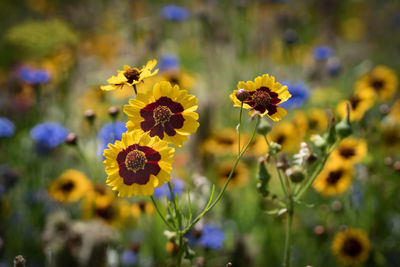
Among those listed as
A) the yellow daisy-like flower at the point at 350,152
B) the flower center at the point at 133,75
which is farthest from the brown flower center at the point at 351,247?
the flower center at the point at 133,75

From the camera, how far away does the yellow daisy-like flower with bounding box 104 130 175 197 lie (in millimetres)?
899

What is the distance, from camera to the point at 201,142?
10.0 ft

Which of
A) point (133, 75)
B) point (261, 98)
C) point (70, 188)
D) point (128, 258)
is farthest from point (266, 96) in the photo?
point (70, 188)

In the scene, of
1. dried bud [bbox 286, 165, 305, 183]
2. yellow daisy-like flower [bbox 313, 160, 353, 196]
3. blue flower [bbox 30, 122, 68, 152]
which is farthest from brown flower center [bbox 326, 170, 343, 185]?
blue flower [bbox 30, 122, 68, 152]

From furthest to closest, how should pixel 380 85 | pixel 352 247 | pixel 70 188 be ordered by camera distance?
1. pixel 380 85
2. pixel 70 188
3. pixel 352 247

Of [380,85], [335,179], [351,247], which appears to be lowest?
[351,247]

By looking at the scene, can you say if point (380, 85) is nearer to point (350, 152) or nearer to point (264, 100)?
point (350, 152)

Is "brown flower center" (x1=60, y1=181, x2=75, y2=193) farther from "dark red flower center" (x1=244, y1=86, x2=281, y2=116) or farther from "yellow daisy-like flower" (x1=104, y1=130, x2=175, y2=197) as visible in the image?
"dark red flower center" (x1=244, y1=86, x2=281, y2=116)

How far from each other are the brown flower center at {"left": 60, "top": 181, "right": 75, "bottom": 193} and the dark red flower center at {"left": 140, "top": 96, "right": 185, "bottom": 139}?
4.32 feet

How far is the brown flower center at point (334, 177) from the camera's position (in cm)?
185

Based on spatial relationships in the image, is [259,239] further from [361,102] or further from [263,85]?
[263,85]

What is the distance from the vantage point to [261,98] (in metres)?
1.00

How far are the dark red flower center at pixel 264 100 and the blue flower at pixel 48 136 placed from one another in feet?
5.22

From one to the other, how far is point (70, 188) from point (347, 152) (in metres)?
1.38
